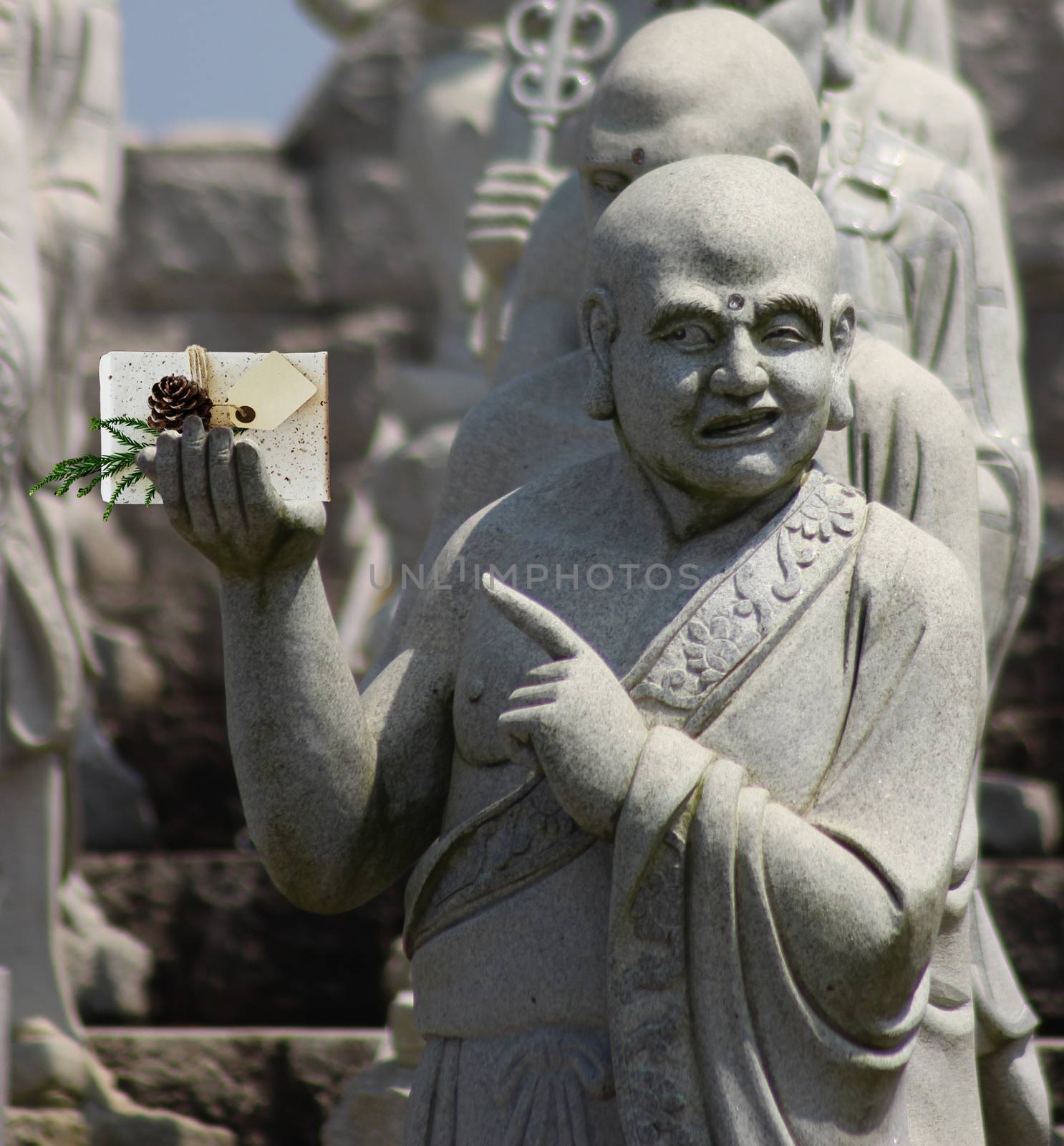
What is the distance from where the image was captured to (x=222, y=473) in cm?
290

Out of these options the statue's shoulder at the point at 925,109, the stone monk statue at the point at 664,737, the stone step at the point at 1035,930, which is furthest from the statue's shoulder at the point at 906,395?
the stone step at the point at 1035,930

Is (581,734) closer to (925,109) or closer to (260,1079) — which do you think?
(925,109)

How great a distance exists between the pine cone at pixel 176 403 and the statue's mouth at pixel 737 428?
592 mm

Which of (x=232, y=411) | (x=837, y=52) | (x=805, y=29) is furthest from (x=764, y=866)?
(x=837, y=52)

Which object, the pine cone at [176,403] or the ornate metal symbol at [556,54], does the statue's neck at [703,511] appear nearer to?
the pine cone at [176,403]

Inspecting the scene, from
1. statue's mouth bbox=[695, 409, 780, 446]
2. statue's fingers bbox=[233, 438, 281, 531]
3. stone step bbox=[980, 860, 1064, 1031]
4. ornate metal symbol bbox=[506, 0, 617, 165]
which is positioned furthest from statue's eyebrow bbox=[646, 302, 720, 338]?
stone step bbox=[980, 860, 1064, 1031]

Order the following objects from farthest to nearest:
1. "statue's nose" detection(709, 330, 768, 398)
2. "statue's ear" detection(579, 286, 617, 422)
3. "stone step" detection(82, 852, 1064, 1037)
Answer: "stone step" detection(82, 852, 1064, 1037), "statue's ear" detection(579, 286, 617, 422), "statue's nose" detection(709, 330, 768, 398)

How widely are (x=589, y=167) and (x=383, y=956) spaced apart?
3061 mm

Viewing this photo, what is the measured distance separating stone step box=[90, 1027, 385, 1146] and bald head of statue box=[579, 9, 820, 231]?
A: 2.51 metres

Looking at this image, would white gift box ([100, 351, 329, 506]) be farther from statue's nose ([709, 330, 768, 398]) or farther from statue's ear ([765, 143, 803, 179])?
statue's ear ([765, 143, 803, 179])

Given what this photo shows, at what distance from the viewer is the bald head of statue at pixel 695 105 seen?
3521 millimetres

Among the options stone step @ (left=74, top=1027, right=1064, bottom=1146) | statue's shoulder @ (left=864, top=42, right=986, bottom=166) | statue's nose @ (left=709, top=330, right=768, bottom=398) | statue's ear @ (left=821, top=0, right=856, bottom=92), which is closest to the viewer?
statue's nose @ (left=709, top=330, right=768, bottom=398)

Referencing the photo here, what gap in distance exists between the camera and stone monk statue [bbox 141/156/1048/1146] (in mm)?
2914

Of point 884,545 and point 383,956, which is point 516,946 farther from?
point 383,956
